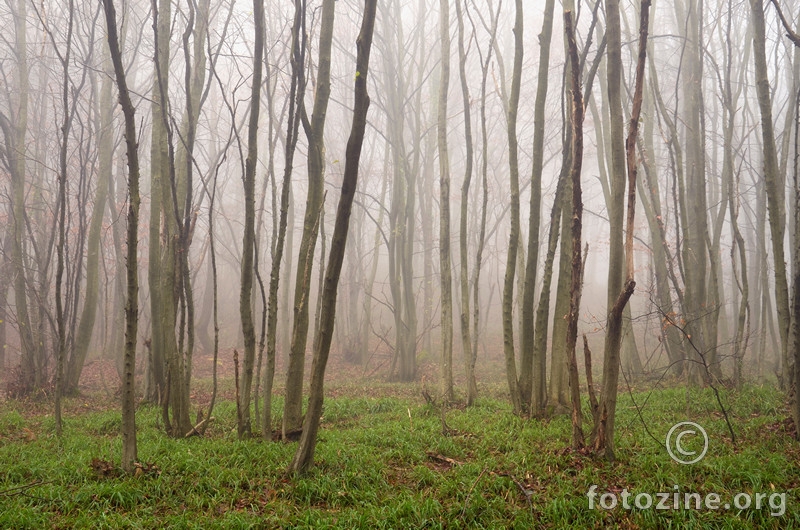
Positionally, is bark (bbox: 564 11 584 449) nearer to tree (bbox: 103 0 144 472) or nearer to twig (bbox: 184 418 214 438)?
tree (bbox: 103 0 144 472)

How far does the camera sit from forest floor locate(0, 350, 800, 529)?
3336mm

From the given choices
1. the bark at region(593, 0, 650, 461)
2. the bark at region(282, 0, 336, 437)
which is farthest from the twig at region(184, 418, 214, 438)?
the bark at region(593, 0, 650, 461)

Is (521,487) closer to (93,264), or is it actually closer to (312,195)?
(312,195)

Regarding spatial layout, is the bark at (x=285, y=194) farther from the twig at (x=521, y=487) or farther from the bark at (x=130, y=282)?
the twig at (x=521, y=487)

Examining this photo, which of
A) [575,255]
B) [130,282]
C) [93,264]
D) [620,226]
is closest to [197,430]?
[130,282]

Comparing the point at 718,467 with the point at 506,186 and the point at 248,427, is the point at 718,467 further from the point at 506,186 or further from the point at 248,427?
→ the point at 506,186

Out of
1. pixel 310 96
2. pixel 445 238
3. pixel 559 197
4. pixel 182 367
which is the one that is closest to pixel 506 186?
pixel 310 96

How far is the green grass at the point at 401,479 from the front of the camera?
131 inches

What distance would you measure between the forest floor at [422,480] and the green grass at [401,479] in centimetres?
1

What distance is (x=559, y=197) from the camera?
5.64 metres

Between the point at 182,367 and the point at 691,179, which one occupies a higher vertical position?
the point at 691,179

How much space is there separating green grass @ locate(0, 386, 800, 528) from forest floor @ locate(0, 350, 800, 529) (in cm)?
1

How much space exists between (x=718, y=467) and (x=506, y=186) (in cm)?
2073

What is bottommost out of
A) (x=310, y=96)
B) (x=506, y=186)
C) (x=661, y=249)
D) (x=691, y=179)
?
(x=661, y=249)
